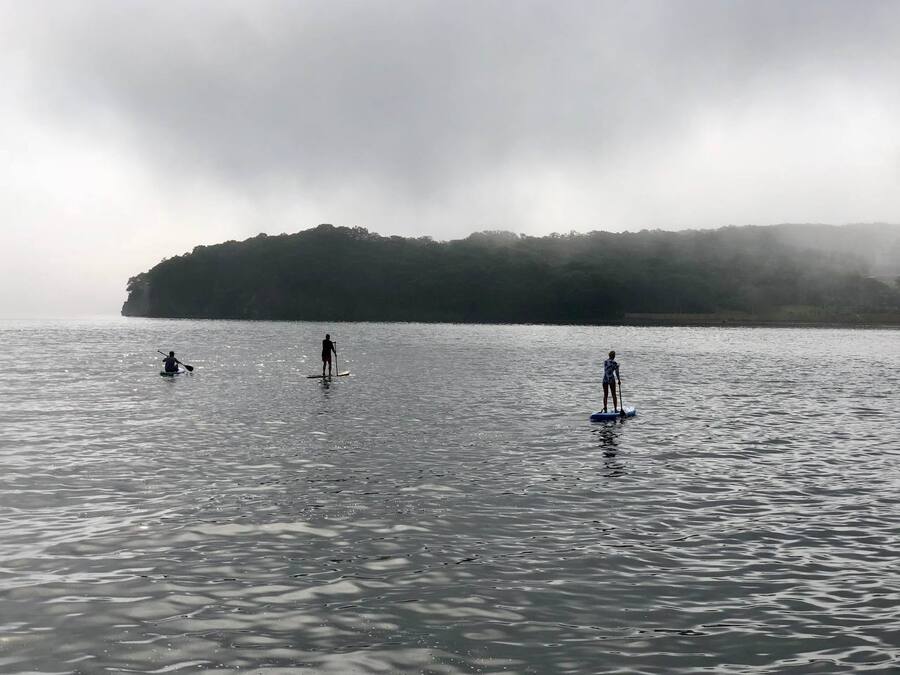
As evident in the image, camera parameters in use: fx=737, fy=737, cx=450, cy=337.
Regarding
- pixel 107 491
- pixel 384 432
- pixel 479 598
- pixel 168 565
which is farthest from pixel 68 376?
pixel 479 598

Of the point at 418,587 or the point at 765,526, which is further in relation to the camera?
the point at 765,526

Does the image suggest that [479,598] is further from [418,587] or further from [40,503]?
[40,503]

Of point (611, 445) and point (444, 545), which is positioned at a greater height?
point (444, 545)

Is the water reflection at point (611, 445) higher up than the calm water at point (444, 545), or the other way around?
the calm water at point (444, 545)

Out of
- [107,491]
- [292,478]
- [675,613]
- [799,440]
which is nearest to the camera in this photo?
[675,613]

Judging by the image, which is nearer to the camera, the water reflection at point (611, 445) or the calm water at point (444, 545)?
the calm water at point (444, 545)

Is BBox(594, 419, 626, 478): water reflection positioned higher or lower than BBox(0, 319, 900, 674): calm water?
lower

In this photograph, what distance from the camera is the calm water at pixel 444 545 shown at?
33.4ft

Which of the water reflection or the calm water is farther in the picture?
the water reflection

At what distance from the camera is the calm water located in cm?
1019

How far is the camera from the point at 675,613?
1158cm

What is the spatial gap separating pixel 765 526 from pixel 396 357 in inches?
3037

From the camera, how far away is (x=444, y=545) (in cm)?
1505

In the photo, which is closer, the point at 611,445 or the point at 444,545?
the point at 444,545
